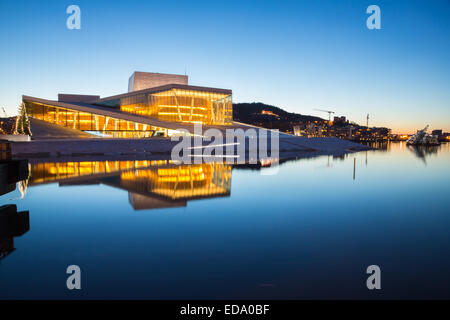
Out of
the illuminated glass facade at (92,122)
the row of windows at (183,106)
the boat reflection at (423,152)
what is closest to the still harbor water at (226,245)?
the boat reflection at (423,152)

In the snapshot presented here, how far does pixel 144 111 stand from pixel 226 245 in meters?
39.1

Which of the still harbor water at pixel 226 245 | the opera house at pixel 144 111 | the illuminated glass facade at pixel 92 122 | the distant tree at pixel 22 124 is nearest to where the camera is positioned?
the still harbor water at pixel 226 245

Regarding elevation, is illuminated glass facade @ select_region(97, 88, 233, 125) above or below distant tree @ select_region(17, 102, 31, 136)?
above

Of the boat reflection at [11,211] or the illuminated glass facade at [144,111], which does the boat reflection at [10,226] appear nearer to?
the boat reflection at [11,211]

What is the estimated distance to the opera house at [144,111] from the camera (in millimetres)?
36344

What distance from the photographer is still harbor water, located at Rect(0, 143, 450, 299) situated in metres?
3.13

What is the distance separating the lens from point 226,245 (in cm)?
438

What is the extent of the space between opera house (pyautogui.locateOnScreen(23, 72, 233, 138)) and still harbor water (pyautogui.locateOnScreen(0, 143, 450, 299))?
2927 cm

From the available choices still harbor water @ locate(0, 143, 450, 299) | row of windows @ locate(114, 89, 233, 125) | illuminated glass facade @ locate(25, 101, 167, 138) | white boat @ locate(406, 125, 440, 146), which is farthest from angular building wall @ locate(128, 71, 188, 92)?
white boat @ locate(406, 125, 440, 146)

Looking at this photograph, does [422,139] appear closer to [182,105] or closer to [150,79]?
[182,105]

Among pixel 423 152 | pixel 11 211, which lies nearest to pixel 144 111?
pixel 11 211

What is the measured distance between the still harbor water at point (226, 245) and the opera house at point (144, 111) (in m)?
29.3

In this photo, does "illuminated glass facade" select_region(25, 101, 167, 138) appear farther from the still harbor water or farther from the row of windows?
the still harbor water
